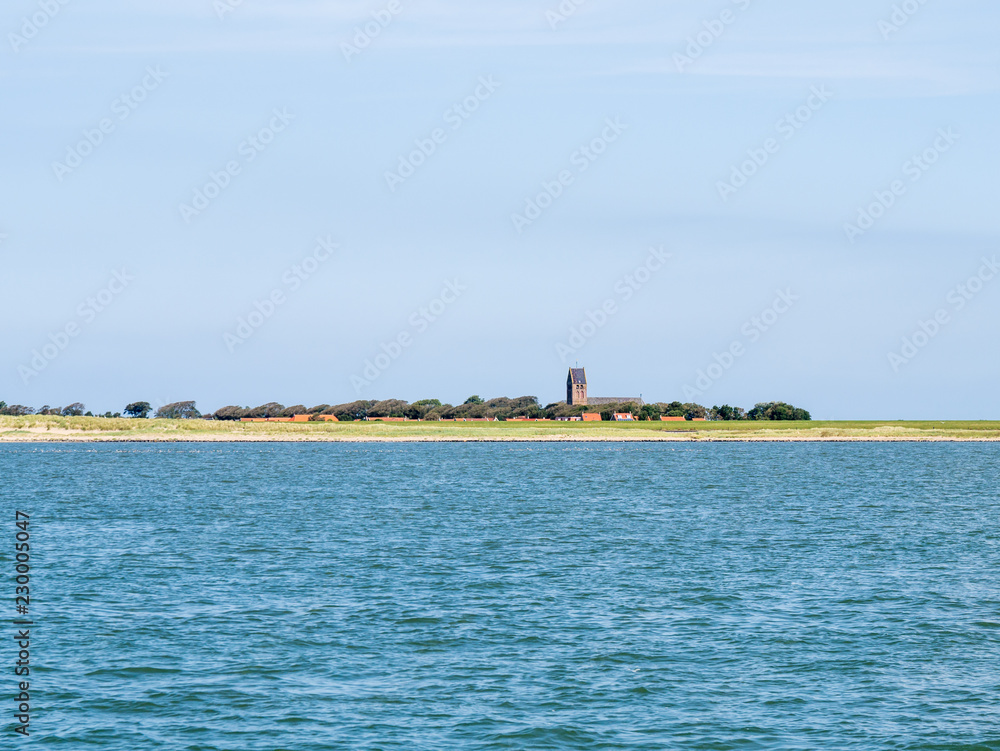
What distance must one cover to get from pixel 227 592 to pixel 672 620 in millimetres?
12604

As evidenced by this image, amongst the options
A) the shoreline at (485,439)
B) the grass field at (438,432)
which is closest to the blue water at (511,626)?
the shoreline at (485,439)

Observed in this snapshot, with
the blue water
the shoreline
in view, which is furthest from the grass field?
the blue water

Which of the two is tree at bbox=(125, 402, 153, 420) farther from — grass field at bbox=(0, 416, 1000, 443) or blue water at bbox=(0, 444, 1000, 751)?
blue water at bbox=(0, 444, 1000, 751)

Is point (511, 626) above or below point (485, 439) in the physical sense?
below

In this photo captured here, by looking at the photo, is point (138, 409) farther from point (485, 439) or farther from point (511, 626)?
point (511, 626)

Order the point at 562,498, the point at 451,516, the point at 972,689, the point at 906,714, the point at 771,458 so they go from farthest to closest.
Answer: the point at 771,458, the point at 562,498, the point at 451,516, the point at 972,689, the point at 906,714

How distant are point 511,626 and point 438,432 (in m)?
139

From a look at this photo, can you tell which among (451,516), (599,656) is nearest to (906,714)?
(599,656)

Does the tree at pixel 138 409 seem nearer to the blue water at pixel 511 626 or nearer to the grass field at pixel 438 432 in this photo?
the grass field at pixel 438 432

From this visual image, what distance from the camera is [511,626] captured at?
25.0 meters

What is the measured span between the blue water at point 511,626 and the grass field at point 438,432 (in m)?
98.2

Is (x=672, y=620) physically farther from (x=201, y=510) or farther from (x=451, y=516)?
(x=201, y=510)

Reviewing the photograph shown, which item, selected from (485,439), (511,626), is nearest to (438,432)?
(485,439)

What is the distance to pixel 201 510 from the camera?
5509cm
